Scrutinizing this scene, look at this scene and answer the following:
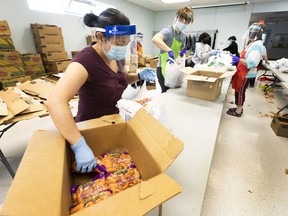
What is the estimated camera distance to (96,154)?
2.64 feet

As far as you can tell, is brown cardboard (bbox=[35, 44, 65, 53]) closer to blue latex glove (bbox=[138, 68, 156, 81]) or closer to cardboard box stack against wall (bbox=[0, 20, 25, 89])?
cardboard box stack against wall (bbox=[0, 20, 25, 89])

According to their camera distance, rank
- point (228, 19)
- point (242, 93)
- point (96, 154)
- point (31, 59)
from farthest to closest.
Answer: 1. point (228, 19)
2. point (31, 59)
3. point (242, 93)
4. point (96, 154)

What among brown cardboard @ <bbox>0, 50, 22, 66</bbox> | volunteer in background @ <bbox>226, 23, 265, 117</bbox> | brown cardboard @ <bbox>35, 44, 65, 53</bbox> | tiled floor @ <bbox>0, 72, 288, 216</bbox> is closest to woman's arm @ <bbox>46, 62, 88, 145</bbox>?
tiled floor @ <bbox>0, 72, 288, 216</bbox>

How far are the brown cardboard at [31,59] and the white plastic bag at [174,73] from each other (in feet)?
11.4

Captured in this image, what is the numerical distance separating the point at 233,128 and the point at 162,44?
165 cm

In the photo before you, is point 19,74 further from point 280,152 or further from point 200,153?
point 280,152

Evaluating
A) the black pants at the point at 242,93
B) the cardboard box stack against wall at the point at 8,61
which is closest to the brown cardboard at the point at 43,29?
the cardboard box stack against wall at the point at 8,61

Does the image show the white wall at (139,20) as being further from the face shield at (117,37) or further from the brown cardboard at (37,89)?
the face shield at (117,37)

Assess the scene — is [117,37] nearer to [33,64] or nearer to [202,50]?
[202,50]

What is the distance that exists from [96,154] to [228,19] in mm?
8077

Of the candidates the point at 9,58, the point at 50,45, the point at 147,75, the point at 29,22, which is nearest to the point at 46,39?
the point at 50,45

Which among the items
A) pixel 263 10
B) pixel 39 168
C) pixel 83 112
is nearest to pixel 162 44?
pixel 83 112

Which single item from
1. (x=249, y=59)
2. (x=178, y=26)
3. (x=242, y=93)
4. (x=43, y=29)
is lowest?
(x=242, y=93)

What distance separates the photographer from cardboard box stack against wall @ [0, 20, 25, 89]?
317 cm
